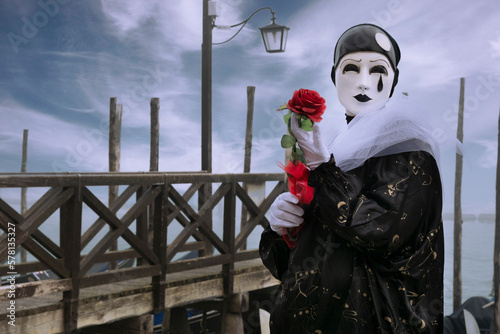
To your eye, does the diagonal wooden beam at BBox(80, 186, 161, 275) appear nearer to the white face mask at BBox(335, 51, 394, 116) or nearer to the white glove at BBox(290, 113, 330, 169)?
the white face mask at BBox(335, 51, 394, 116)

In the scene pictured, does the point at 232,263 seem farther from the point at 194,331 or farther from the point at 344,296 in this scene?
the point at 344,296

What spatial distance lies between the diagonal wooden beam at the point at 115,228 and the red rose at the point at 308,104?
9.49 feet

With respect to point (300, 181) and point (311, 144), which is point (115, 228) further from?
point (311, 144)

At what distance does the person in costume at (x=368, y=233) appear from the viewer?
1.97 meters

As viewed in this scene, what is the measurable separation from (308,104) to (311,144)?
14 cm

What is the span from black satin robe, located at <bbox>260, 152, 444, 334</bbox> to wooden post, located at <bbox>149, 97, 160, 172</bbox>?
8.23 meters

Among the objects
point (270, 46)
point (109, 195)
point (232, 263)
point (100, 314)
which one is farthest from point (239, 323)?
point (109, 195)

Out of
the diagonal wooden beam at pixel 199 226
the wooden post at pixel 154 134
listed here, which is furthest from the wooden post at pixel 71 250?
the wooden post at pixel 154 134

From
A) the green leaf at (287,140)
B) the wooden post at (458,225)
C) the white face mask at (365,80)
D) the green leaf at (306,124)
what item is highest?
the white face mask at (365,80)

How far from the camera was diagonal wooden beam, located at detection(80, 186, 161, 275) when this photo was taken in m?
4.57

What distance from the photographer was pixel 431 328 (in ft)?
6.70

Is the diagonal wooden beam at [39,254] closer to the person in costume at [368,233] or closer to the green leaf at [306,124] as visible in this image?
the person in costume at [368,233]

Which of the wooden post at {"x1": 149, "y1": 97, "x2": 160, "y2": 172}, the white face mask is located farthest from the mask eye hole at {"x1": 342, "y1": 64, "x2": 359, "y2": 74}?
the wooden post at {"x1": 149, "y1": 97, "x2": 160, "y2": 172}

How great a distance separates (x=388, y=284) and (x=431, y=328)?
0.22m
